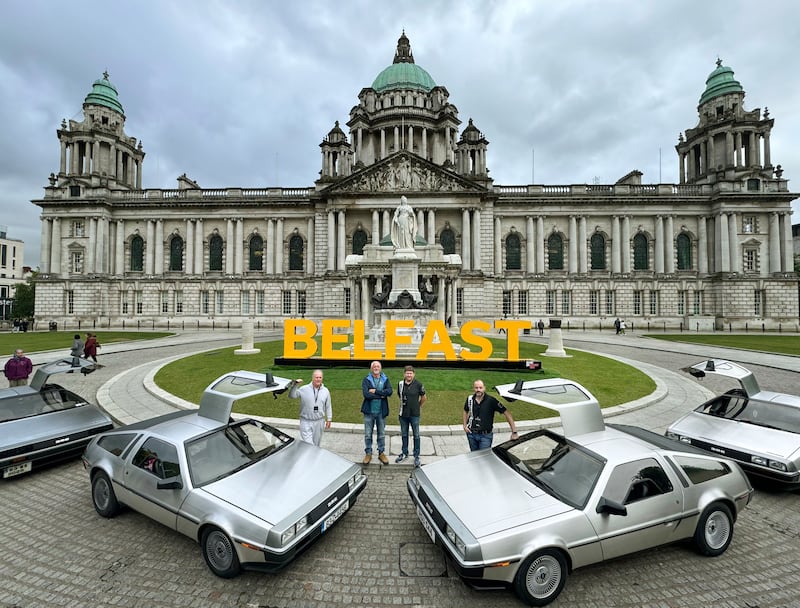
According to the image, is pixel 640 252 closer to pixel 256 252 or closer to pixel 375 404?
pixel 256 252

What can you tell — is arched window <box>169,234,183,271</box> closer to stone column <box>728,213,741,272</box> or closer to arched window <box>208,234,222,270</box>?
arched window <box>208,234,222,270</box>

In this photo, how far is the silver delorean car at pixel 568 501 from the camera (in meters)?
3.99

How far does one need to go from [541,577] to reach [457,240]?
152 feet

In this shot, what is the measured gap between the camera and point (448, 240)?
160ft

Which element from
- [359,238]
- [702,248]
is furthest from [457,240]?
[702,248]

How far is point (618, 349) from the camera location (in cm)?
2566

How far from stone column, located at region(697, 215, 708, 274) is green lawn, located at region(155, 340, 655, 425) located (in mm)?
41405

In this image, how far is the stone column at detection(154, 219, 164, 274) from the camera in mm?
51219

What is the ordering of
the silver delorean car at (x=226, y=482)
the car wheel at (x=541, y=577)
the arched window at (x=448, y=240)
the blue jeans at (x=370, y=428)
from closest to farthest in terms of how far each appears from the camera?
the car wheel at (x=541, y=577) → the silver delorean car at (x=226, y=482) → the blue jeans at (x=370, y=428) → the arched window at (x=448, y=240)

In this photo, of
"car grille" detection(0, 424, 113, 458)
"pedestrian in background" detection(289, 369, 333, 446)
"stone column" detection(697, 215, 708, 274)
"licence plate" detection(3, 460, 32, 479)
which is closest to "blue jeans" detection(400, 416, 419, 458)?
"pedestrian in background" detection(289, 369, 333, 446)

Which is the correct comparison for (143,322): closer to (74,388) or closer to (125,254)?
(125,254)

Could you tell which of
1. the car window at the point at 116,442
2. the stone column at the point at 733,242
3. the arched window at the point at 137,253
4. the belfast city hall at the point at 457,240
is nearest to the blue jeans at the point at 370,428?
the car window at the point at 116,442

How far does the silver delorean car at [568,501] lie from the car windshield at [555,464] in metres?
0.01

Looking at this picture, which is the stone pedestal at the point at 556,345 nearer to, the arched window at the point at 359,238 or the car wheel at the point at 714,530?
the car wheel at the point at 714,530
